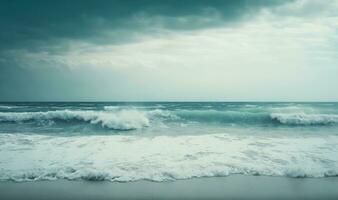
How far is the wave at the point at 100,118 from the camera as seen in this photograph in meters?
15.6

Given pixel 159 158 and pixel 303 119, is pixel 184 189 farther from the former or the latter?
pixel 303 119

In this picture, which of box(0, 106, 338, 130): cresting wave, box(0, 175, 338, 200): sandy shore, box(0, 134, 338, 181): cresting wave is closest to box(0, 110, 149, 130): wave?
box(0, 106, 338, 130): cresting wave

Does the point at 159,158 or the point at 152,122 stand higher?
the point at 152,122

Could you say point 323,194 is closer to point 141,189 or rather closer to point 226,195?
point 226,195

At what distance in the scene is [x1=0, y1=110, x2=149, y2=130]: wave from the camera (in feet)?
51.1

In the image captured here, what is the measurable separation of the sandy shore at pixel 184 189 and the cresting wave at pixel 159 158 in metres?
0.36

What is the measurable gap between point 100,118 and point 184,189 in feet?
38.7

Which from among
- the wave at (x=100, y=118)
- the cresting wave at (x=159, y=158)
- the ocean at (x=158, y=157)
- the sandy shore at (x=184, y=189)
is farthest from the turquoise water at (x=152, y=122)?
the sandy shore at (x=184, y=189)

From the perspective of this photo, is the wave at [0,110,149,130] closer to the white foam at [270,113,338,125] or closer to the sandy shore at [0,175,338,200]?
the sandy shore at [0,175,338,200]

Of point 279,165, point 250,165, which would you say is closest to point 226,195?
point 250,165

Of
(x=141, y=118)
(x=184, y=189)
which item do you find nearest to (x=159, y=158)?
(x=184, y=189)

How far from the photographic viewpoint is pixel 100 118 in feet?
56.3

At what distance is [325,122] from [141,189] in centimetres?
1738

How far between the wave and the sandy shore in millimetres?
8666
